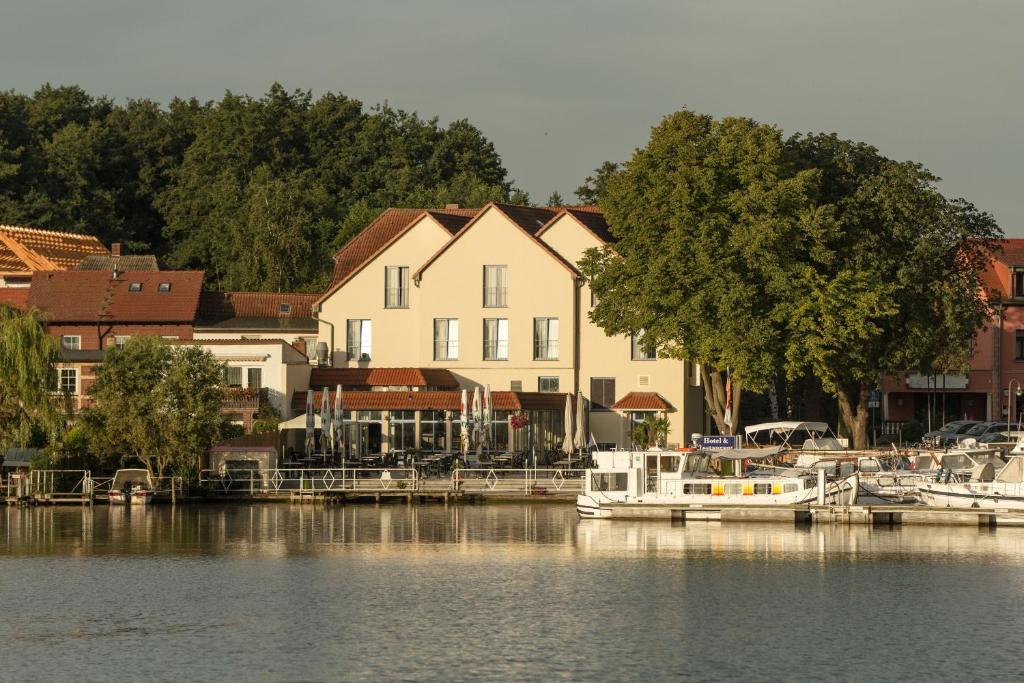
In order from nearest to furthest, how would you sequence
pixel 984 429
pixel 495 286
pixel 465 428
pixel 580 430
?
pixel 465 428 → pixel 580 430 → pixel 495 286 → pixel 984 429

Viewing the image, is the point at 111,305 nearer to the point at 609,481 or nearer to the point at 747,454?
the point at 609,481

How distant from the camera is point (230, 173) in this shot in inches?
4990

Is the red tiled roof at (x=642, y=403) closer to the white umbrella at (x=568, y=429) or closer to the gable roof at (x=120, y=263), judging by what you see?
the white umbrella at (x=568, y=429)

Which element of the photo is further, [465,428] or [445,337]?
[445,337]

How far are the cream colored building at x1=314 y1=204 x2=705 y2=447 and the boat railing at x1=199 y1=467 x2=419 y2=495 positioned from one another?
15.9 meters

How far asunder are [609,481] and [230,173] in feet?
228

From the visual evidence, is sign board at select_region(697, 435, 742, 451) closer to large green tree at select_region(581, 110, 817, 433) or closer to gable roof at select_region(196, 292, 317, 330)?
large green tree at select_region(581, 110, 817, 433)

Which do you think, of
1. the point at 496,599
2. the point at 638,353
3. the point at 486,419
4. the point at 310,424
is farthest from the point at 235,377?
the point at 496,599

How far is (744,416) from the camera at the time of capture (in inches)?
3986

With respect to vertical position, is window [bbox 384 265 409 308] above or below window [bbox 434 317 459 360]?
above

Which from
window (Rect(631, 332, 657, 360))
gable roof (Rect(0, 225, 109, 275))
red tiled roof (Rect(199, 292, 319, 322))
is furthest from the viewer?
gable roof (Rect(0, 225, 109, 275))

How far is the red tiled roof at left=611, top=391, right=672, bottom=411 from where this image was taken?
84562mm

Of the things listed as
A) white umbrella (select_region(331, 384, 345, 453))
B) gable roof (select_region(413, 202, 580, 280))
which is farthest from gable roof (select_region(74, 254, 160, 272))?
white umbrella (select_region(331, 384, 345, 453))

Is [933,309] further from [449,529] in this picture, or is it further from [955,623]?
[955,623]
